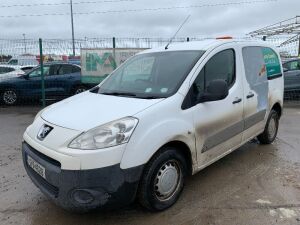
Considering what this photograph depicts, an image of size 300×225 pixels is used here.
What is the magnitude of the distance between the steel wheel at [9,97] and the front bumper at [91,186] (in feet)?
29.6

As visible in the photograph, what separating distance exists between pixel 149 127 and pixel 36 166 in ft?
4.04

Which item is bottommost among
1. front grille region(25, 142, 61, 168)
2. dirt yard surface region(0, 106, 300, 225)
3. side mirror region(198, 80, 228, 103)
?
dirt yard surface region(0, 106, 300, 225)

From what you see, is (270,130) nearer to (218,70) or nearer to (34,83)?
(218,70)

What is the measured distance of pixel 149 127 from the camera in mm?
3273

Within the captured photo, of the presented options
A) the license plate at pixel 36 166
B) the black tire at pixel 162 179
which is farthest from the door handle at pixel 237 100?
the license plate at pixel 36 166

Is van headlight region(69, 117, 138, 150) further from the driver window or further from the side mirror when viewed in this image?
the driver window

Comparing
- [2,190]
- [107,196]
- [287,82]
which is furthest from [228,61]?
[287,82]

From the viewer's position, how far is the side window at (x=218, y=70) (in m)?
4.01

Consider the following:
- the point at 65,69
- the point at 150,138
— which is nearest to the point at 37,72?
the point at 65,69

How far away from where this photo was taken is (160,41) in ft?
33.3

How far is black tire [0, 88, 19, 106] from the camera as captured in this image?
11398 mm

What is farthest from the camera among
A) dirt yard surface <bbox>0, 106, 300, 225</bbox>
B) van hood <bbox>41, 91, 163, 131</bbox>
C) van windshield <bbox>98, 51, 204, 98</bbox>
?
van windshield <bbox>98, 51, 204, 98</bbox>

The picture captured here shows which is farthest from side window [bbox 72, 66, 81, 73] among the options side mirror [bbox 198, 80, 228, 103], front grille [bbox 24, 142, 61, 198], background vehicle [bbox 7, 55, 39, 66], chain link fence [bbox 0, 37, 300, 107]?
side mirror [bbox 198, 80, 228, 103]

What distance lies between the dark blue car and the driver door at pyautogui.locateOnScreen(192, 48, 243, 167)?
7.72 metres
